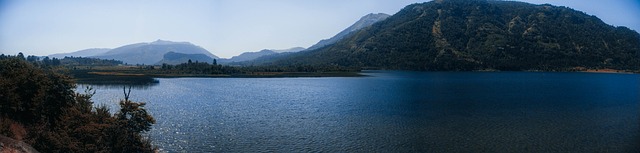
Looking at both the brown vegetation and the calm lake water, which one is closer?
the brown vegetation

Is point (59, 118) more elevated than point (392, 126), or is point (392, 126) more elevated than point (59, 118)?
point (59, 118)

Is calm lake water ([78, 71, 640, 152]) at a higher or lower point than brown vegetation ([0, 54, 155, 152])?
lower

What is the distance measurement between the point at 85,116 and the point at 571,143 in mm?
48485

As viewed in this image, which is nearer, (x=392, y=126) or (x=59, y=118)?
(x=59, y=118)

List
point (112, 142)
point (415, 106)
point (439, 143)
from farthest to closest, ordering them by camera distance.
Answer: point (415, 106)
point (439, 143)
point (112, 142)

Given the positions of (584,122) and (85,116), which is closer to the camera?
(85,116)

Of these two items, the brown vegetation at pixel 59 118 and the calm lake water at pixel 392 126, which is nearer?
the brown vegetation at pixel 59 118

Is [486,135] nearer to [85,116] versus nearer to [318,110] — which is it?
[318,110]

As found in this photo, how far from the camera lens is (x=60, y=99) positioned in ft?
123

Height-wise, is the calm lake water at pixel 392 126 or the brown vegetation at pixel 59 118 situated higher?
the brown vegetation at pixel 59 118

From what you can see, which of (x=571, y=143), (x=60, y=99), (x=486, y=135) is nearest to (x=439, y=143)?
(x=486, y=135)

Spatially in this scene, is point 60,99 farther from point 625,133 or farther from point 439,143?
point 625,133

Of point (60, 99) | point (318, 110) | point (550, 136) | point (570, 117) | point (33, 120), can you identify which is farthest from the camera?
point (318, 110)

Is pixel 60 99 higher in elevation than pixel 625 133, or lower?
higher
